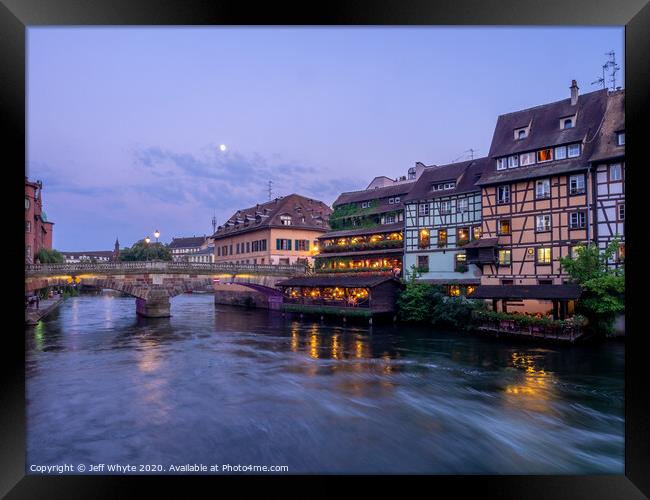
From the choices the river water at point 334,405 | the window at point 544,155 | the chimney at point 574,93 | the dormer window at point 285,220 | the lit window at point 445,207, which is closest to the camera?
the river water at point 334,405

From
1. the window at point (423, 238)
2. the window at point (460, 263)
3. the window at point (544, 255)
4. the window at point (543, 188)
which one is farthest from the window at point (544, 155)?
the window at point (423, 238)

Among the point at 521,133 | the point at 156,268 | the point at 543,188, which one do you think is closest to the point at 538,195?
the point at 543,188

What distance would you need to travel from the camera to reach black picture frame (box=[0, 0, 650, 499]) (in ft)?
17.6

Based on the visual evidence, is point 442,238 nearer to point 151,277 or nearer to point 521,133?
point 521,133

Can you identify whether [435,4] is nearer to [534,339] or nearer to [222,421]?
[222,421]

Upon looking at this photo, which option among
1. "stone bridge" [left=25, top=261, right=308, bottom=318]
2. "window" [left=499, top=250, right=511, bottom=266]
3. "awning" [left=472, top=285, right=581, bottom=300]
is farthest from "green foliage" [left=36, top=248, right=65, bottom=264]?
"window" [left=499, top=250, right=511, bottom=266]

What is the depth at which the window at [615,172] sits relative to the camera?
75.5 ft

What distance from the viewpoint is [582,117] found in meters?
26.1

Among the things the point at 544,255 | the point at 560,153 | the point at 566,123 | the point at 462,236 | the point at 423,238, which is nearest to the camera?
the point at 560,153

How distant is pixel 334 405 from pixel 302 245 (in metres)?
38.0

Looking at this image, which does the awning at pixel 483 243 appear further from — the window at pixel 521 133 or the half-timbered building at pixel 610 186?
the window at pixel 521 133

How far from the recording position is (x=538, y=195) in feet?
86.5

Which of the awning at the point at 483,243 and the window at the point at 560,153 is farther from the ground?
the window at the point at 560,153

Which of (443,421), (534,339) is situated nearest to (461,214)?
(534,339)
